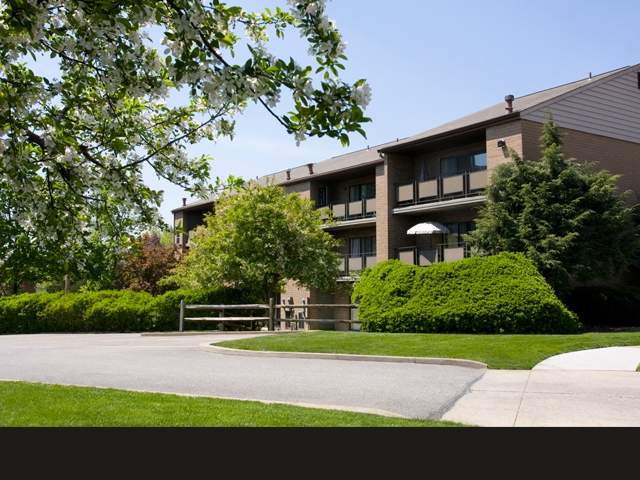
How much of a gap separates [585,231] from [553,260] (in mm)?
1980

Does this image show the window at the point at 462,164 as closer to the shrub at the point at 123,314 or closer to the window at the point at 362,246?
the window at the point at 362,246

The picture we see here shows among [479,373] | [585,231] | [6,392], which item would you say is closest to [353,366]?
[479,373]

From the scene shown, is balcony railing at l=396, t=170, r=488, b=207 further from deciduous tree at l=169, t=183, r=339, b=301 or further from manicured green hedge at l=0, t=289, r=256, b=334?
manicured green hedge at l=0, t=289, r=256, b=334

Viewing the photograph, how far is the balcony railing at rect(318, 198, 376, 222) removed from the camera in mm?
32531

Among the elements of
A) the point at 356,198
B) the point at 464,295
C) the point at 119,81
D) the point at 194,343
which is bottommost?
the point at 194,343

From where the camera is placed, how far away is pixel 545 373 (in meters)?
11.3

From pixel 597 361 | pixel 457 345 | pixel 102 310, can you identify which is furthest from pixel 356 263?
pixel 597 361

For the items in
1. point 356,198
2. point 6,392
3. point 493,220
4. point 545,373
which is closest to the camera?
point 6,392

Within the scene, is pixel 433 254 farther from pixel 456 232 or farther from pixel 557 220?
pixel 557 220

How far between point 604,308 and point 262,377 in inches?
663

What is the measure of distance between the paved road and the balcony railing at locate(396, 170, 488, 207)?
14423 millimetres

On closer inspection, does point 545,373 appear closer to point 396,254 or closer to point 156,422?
point 156,422

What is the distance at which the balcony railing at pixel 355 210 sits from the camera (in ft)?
107

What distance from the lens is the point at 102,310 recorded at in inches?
1148
